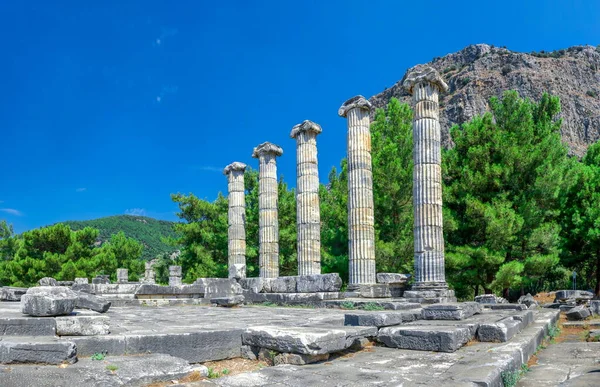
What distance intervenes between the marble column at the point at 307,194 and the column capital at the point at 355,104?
1.78 metres

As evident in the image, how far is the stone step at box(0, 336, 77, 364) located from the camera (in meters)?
5.21

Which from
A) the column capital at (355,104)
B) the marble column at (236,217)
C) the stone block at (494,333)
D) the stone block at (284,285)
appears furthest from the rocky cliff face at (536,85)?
the stone block at (494,333)

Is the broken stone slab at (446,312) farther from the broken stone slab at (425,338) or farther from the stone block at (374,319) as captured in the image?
the broken stone slab at (425,338)

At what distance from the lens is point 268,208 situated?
81.9 ft

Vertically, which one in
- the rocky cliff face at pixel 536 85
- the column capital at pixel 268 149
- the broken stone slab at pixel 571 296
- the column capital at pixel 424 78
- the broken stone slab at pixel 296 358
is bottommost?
the broken stone slab at pixel 571 296

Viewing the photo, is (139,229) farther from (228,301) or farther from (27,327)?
(27,327)

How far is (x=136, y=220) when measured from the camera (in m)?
105

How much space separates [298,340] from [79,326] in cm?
270

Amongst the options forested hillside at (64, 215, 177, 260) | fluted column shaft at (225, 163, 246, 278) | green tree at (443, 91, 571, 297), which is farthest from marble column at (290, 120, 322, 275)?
forested hillside at (64, 215, 177, 260)

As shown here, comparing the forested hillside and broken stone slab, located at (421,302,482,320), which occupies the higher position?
the forested hillside

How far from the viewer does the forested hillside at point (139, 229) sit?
86863 millimetres

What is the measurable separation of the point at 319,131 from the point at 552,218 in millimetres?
12211

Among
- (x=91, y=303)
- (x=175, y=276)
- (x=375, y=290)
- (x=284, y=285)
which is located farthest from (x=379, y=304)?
(x=175, y=276)

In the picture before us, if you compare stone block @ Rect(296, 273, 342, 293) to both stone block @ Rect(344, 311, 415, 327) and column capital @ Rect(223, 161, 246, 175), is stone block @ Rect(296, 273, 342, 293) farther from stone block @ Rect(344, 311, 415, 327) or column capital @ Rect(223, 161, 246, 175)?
column capital @ Rect(223, 161, 246, 175)
